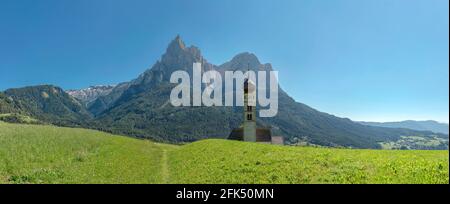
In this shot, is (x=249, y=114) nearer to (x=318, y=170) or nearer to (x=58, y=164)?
(x=58, y=164)

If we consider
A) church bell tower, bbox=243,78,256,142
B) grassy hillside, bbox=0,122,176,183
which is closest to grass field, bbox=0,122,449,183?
grassy hillside, bbox=0,122,176,183

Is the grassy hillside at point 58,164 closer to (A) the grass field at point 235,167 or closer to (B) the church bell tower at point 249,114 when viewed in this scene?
(A) the grass field at point 235,167

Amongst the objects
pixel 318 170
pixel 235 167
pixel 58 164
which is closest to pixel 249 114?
pixel 235 167

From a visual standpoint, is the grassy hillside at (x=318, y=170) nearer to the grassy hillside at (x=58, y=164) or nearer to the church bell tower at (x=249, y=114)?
the grassy hillside at (x=58, y=164)

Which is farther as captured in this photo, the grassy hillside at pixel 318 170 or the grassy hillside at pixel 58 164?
the grassy hillside at pixel 58 164

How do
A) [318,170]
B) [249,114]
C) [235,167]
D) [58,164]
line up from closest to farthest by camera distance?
1. [318,170]
2. [235,167]
3. [58,164]
4. [249,114]

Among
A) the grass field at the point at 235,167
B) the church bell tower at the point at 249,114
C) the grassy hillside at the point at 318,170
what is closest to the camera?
the grassy hillside at the point at 318,170

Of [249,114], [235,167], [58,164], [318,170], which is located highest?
[249,114]

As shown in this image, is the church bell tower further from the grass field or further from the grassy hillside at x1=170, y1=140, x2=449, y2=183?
the grassy hillside at x1=170, y1=140, x2=449, y2=183

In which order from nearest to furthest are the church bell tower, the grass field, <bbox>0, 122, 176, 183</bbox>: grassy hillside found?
the grass field < <bbox>0, 122, 176, 183</bbox>: grassy hillside < the church bell tower

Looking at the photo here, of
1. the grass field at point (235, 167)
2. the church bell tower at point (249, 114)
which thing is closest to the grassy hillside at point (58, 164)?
the grass field at point (235, 167)

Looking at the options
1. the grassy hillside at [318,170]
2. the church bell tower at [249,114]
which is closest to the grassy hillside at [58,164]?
the grassy hillside at [318,170]

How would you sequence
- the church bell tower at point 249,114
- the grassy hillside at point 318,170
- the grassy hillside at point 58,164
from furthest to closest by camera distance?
the church bell tower at point 249,114, the grassy hillside at point 58,164, the grassy hillside at point 318,170

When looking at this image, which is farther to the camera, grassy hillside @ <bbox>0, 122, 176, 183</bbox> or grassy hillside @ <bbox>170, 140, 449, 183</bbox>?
grassy hillside @ <bbox>0, 122, 176, 183</bbox>
